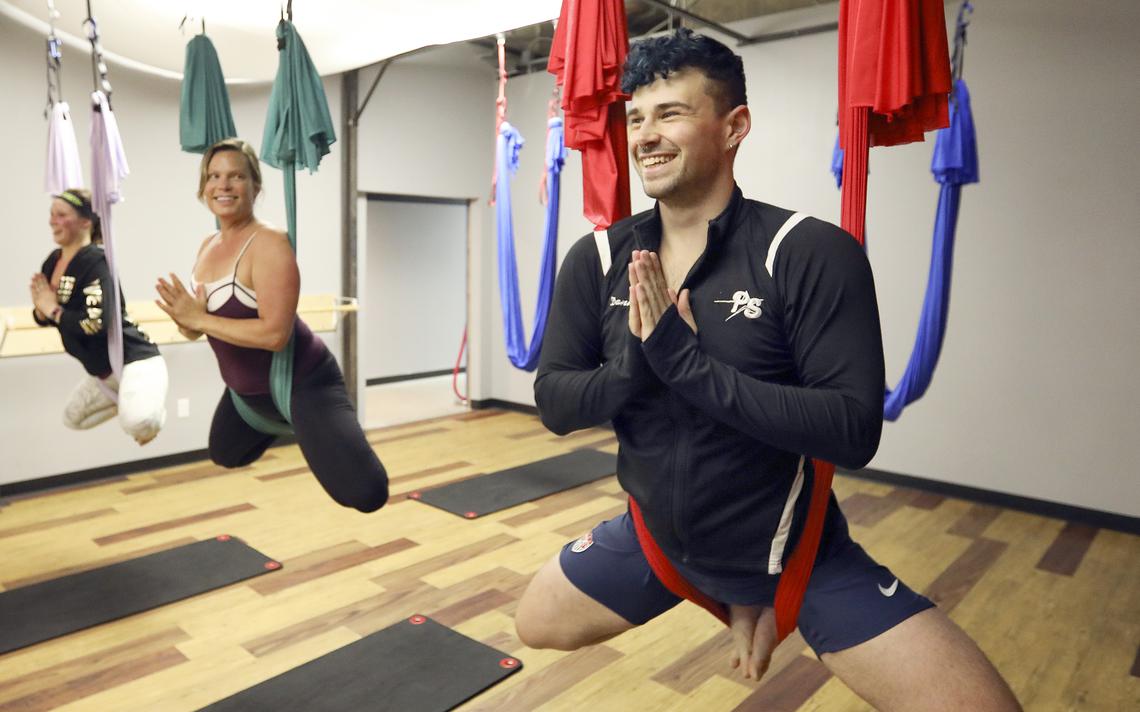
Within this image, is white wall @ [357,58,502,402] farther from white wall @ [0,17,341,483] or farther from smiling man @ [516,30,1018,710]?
smiling man @ [516,30,1018,710]

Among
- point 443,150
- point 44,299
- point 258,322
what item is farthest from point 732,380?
point 443,150

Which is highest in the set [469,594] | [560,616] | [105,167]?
[105,167]

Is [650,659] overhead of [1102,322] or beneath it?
beneath

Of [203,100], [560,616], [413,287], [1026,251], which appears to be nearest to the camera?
[560,616]

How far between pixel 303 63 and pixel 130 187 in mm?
3103

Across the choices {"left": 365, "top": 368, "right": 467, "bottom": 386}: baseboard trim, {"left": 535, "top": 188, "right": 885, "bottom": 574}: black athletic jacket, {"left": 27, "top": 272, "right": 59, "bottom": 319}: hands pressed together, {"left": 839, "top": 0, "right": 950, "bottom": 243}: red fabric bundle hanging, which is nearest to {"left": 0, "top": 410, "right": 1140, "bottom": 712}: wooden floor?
{"left": 27, "top": 272, "right": 59, "bottom": 319}: hands pressed together

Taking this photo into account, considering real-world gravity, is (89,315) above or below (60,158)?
below

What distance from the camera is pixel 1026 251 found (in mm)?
4023

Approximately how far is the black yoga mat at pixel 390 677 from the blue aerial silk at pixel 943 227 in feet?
6.16

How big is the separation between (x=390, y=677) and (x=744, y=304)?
69.2 inches

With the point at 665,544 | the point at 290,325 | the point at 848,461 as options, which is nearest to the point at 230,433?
the point at 290,325

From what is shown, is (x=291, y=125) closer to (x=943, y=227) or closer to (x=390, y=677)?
(x=390, y=677)

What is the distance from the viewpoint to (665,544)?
140 centimetres

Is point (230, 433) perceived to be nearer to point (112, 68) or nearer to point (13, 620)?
point (13, 620)
